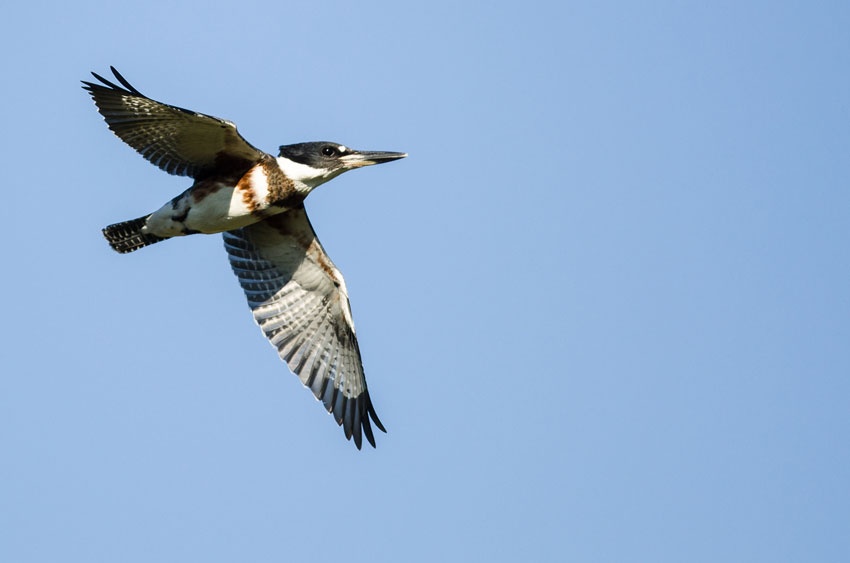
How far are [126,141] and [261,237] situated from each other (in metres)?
1.73

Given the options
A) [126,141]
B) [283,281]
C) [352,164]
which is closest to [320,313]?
[283,281]

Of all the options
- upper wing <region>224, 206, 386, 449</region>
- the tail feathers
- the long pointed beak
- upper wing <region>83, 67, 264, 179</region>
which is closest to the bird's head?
the long pointed beak

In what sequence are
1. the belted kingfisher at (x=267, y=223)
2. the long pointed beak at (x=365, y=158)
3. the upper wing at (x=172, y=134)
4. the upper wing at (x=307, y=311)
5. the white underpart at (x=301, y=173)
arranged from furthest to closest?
the upper wing at (x=307, y=311), the long pointed beak at (x=365, y=158), the white underpart at (x=301, y=173), the belted kingfisher at (x=267, y=223), the upper wing at (x=172, y=134)

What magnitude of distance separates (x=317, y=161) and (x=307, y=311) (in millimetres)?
1924

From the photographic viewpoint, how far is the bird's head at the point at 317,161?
973 cm

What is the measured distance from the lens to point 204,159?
9.82 m

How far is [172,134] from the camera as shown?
9.51 metres

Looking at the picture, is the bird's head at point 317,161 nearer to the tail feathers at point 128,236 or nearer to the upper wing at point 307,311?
the upper wing at point 307,311

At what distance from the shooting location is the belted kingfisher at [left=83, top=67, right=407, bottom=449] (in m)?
9.42

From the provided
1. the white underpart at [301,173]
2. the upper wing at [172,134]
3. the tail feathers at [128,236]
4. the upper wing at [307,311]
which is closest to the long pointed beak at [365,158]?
the white underpart at [301,173]

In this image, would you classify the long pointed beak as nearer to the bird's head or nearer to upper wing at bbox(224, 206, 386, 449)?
the bird's head

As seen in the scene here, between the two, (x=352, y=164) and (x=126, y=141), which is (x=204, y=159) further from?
(x=352, y=164)

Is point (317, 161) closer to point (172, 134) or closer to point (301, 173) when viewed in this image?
point (301, 173)

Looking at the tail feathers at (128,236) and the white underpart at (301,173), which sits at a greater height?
the white underpart at (301,173)
